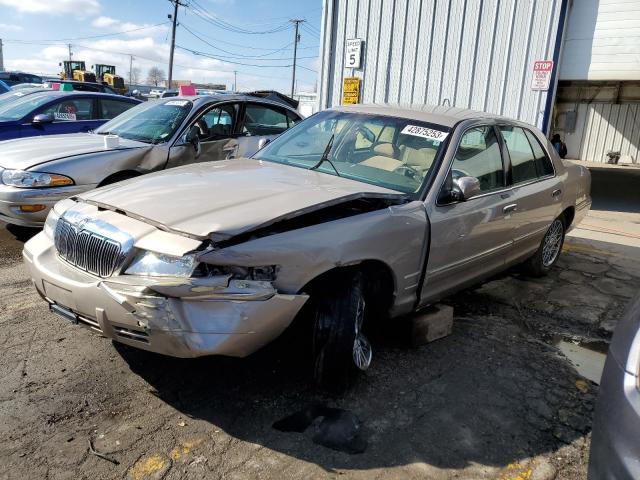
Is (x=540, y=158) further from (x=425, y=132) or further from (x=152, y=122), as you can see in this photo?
(x=152, y=122)

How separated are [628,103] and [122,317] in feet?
78.4

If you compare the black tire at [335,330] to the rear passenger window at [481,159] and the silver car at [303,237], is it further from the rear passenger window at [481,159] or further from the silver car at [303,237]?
the rear passenger window at [481,159]

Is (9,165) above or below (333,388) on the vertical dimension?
above

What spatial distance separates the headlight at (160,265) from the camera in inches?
94.8

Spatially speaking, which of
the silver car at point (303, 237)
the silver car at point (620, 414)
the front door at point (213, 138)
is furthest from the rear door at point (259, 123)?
the silver car at point (620, 414)

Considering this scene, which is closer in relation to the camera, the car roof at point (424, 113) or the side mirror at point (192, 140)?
the car roof at point (424, 113)

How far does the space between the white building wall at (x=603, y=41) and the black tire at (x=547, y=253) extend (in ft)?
14.8

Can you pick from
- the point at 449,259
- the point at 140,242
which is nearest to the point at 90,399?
the point at 140,242

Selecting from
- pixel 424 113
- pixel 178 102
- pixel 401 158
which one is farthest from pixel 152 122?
pixel 401 158

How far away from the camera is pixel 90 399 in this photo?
2824mm

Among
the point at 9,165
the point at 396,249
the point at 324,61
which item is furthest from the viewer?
the point at 324,61

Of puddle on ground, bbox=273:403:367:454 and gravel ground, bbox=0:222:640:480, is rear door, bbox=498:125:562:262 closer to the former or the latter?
gravel ground, bbox=0:222:640:480

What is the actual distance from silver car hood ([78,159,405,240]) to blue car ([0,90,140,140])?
4923mm

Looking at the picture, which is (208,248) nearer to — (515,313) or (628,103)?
(515,313)
